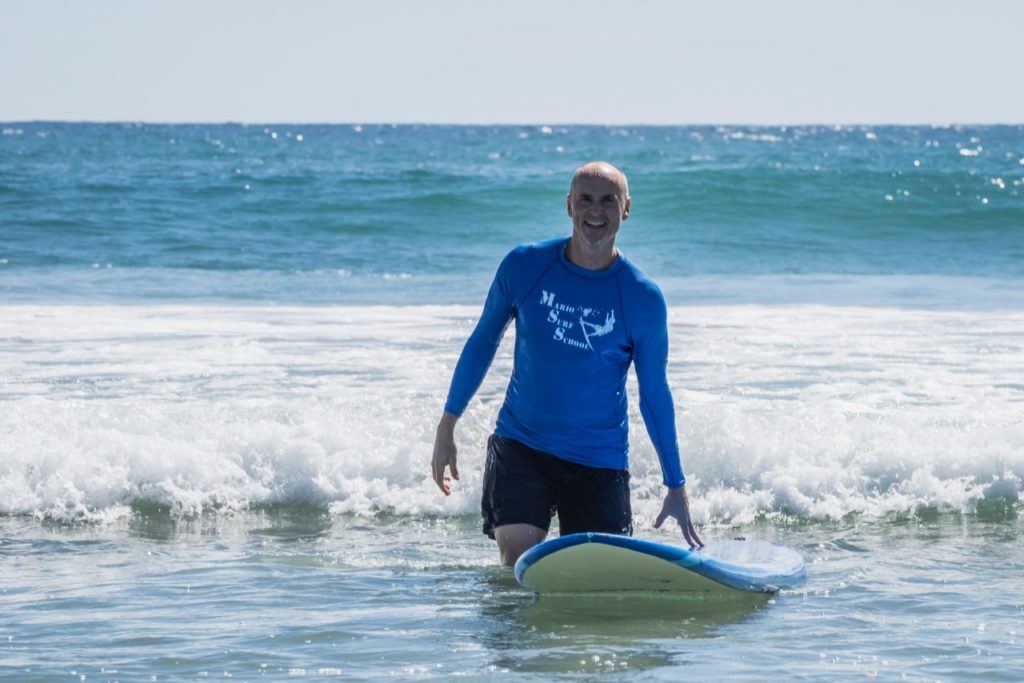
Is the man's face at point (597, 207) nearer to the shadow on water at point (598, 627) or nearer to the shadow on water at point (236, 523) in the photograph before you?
Result: the shadow on water at point (598, 627)

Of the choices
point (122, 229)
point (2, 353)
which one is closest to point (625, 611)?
point (2, 353)

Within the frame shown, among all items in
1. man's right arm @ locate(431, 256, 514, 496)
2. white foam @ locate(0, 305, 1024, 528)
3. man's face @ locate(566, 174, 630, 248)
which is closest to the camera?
man's face @ locate(566, 174, 630, 248)

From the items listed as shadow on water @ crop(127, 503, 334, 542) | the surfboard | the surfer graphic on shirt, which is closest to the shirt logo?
the surfer graphic on shirt

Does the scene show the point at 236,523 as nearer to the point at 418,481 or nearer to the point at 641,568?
the point at 418,481

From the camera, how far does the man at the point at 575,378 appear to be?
4.61m

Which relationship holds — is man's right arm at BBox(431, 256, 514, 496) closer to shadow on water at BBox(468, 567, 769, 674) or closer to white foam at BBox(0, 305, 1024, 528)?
shadow on water at BBox(468, 567, 769, 674)

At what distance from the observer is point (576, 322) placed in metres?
4.64

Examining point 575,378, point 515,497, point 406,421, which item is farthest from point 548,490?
point 406,421

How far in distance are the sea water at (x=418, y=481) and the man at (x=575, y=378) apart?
46 centimetres

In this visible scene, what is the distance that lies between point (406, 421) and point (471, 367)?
3828 mm

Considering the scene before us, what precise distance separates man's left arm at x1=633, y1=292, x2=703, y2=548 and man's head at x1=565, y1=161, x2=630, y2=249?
0.28 metres

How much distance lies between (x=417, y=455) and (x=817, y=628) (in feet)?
11.1

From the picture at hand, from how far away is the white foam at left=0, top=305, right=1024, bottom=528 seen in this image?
751 cm

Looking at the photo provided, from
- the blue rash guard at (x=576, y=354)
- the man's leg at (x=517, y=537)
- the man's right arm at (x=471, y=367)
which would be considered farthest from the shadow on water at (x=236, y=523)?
the blue rash guard at (x=576, y=354)
